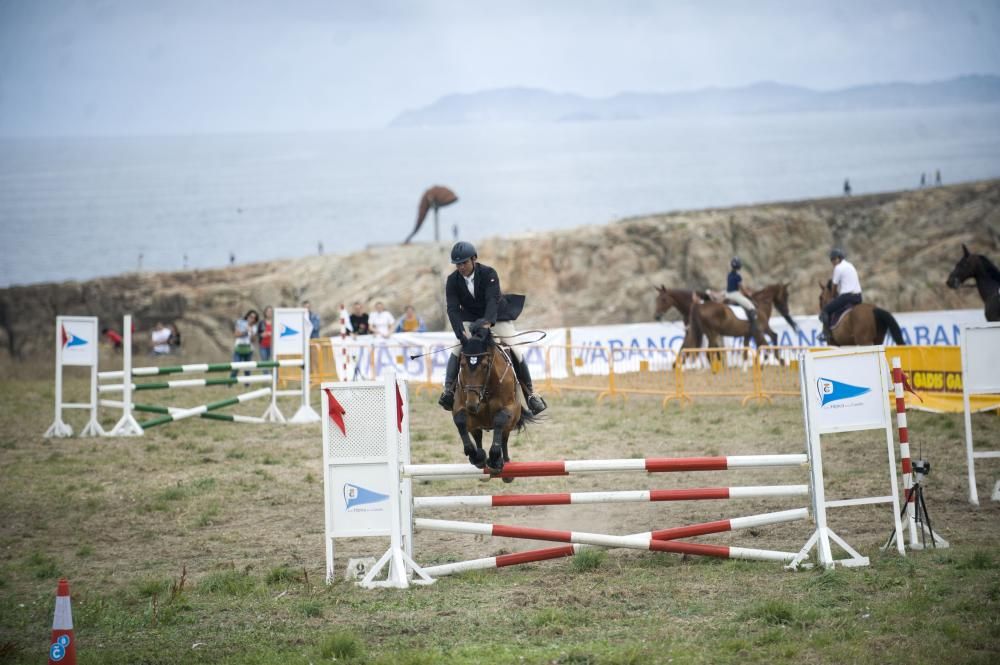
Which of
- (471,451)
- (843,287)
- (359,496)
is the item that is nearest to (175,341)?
(843,287)

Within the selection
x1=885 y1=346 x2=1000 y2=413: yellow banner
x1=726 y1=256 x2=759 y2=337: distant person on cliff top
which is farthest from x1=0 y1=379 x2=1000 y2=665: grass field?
x1=726 y1=256 x2=759 y2=337: distant person on cliff top

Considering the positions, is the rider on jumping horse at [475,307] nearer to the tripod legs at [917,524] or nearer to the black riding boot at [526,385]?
the black riding boot at [526,385]

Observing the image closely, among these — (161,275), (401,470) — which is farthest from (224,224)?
(401,470)

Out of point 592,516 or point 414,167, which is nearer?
point 592,516

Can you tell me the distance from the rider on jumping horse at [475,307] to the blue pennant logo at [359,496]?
970 mm

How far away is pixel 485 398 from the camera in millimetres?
9148

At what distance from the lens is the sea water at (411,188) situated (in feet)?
188

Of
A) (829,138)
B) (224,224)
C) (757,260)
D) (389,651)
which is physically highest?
(829,138)

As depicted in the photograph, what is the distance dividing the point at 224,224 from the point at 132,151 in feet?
329

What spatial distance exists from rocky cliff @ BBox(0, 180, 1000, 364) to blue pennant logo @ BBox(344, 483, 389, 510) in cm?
2528

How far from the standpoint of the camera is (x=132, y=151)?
16362 centimetres

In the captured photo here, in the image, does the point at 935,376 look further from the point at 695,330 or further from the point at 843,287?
the point at 695,330

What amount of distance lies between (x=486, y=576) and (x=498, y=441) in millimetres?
1119

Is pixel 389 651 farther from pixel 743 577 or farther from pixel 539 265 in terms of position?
pixel 539 265
